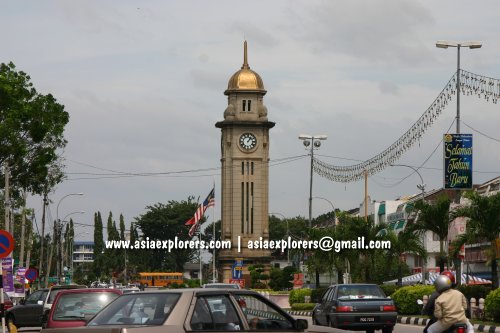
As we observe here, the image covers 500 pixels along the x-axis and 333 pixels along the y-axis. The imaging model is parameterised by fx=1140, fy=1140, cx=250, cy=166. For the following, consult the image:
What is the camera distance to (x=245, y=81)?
414 ft

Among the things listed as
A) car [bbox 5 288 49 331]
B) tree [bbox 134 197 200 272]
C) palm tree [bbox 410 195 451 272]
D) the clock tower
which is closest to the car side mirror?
car [bbox 5 288 49 331]

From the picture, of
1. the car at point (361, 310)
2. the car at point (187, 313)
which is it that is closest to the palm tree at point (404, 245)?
the car at point (361, 310)

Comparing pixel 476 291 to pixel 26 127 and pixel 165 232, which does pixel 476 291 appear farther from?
pixel 165 232

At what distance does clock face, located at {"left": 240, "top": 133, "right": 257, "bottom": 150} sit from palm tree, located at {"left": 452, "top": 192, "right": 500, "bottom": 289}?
8192 cm

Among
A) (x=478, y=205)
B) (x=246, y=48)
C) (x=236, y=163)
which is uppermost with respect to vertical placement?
(x=246, y=48)

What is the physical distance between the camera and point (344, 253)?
210ft

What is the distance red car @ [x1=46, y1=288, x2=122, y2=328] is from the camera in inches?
815

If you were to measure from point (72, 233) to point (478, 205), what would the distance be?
134m

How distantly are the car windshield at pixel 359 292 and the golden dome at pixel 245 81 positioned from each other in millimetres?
96370

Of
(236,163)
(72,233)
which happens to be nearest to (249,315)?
(236,163)

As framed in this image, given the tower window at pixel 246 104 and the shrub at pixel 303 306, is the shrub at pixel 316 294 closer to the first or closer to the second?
the shrub at pixel 303 306

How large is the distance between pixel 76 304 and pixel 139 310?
9.17m

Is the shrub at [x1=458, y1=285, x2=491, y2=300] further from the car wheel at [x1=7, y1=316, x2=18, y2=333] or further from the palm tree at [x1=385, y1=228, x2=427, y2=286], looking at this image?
the car wheel at [x1=7, y1=316, x2=18, y2=333]

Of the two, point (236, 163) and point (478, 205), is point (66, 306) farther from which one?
point (236, 163)
